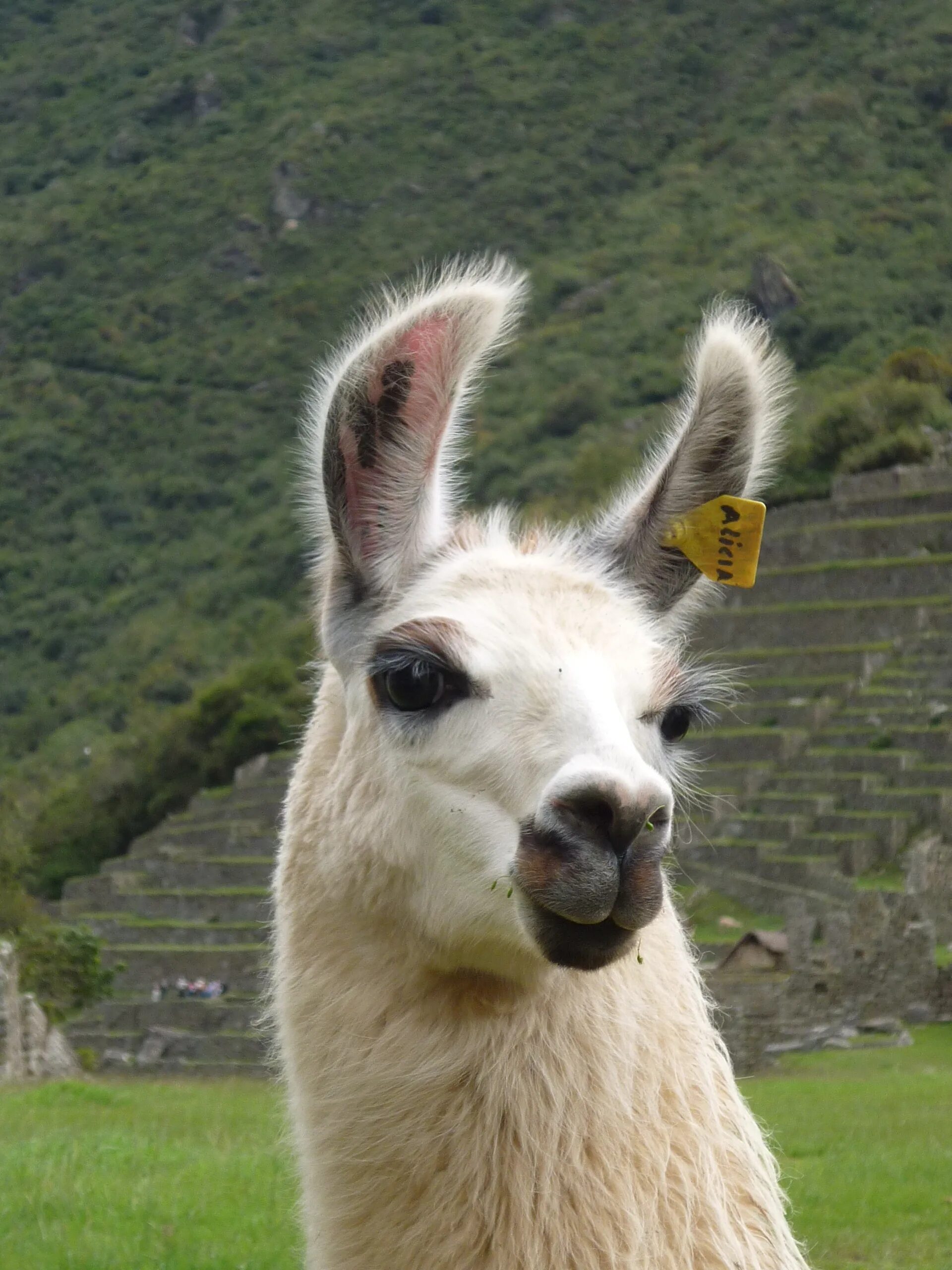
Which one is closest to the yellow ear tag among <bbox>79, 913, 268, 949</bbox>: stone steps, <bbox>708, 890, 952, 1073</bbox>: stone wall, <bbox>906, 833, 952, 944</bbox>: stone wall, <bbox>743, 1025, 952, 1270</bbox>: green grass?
<bbox>743, 1025, 952, 1270</bbox>: green grass

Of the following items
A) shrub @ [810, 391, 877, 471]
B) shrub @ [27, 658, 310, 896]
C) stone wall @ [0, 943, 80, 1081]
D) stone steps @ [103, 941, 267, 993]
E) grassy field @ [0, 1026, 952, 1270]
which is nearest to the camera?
grassy field @ [0, 1026, 952, 1270]

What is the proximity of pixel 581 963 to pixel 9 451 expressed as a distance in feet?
215

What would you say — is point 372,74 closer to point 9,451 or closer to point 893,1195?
point 9,451

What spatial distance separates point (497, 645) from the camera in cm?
229

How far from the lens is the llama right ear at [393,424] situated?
8.03ft

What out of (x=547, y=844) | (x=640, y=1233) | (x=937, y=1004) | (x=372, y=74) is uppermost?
Result: (x=372, y=74)

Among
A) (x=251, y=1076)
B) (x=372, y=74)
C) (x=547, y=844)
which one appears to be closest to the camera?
(x=547, y=844)

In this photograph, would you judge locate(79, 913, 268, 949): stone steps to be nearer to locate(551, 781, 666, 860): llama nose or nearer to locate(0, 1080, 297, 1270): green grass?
locate(0, 1080, 297, 1270): green grass

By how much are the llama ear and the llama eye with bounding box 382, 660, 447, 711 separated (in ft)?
1.55

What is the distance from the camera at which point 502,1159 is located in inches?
91.9

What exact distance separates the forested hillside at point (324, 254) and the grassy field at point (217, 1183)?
38929mm

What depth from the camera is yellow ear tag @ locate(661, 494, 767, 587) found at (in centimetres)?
255

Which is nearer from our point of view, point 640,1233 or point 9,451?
point 640,1233

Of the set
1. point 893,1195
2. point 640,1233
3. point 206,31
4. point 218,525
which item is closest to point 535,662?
point 640,1233
